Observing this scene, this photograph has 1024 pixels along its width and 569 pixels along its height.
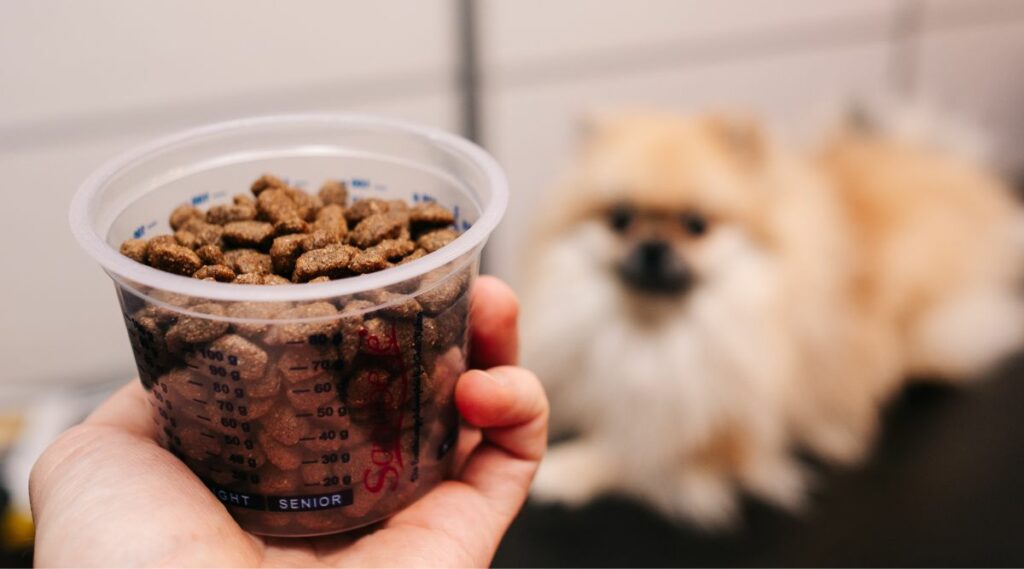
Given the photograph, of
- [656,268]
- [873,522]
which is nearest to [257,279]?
A: [656,268]

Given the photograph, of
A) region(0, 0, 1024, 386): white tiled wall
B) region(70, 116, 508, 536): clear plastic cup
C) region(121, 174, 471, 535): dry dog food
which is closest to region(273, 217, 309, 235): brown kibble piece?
region(121, 174, 471, 535): dry dog food

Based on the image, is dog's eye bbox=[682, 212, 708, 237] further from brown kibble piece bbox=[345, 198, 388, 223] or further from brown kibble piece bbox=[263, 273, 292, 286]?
brown kibble piece bbox=[263, 273, 292, 286]

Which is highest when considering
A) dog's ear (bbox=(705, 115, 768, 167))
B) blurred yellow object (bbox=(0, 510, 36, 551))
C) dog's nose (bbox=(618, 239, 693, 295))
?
dog's ear (bbox=(705, 115, 768, 167))

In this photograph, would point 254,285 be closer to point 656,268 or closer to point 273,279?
point 273,279

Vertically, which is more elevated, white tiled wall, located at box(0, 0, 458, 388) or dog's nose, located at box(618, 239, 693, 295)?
white tiled wall, located at box(0, 0, 458, 388)

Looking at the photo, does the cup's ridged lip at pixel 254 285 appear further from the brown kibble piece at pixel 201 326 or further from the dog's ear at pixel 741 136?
the dog's ear at pixel 741 136

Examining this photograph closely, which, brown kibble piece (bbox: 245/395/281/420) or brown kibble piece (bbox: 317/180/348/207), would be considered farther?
brown kibble piece (bbox: 317/180/348/207)

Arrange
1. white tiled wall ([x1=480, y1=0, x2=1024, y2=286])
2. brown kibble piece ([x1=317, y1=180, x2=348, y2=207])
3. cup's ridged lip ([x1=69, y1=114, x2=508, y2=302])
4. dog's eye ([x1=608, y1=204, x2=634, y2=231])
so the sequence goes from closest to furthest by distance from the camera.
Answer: cup's ridged lip ([x1=69, y1=114, x2=508, y2=302]) < brown kibble piece ([x1=317, y1=180, x2=348, y2=207]) < dog's eye ([x1=608, y1=204, x2=634, y2=231]) < white tiled wall ([x1=480, y1=0, x2=1024, y2=286])

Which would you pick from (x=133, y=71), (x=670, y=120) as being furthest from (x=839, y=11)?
(x=133, y=71)

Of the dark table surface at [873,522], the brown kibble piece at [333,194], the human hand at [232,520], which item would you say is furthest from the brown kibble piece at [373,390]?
the dark table surface at [873,522]
